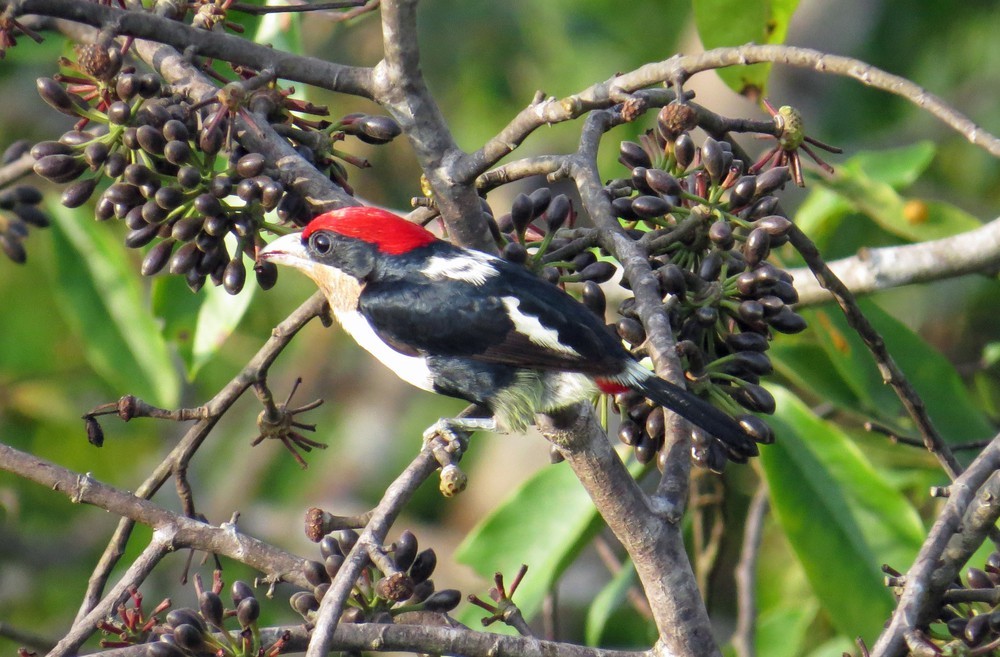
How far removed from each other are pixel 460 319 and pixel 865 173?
7.65ft

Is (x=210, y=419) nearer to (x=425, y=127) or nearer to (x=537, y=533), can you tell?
(x=425, y=127)

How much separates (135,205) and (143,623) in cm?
81

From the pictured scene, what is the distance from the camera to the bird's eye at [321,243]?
8.64 ft

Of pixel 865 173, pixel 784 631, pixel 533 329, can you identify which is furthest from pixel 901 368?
pixel 533 329

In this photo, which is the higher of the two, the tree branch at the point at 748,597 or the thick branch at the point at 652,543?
the tree branch at the point at 748,597

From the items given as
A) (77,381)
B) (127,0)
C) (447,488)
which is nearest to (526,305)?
(447,488)

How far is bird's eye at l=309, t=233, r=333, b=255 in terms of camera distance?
2633 mm

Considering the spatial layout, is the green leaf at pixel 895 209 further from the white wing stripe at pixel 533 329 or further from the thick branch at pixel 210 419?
the thick branch at pixel 210 419

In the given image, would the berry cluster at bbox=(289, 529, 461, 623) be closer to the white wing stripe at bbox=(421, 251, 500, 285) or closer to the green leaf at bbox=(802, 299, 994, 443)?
the white wing stripe at bbox=(421, 251, 500, 285)

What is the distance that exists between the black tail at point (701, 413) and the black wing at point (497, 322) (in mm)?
219

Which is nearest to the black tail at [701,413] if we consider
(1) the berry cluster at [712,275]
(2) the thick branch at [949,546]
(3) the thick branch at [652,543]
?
(1) the berry cluster at [712,275]

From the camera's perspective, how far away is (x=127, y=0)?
8.96 ft

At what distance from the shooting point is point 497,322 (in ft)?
8.41

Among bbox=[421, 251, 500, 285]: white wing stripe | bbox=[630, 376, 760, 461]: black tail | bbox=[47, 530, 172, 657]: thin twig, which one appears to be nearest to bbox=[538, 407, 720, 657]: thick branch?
bbox=[630, 376, 760, 461]: black tail
